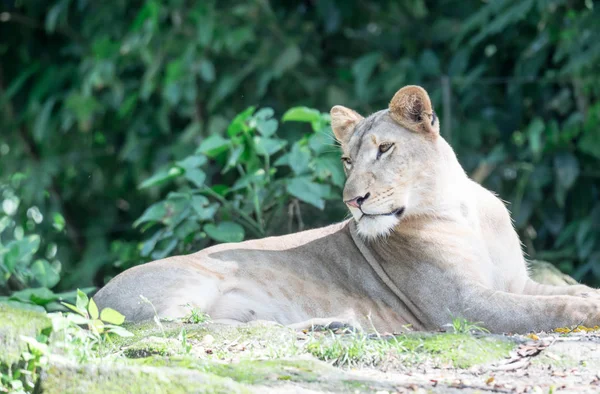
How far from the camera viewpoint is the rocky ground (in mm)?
2754

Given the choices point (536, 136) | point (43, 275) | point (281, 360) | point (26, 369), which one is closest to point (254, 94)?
point (536, 136)

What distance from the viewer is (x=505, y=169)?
30.3 feet

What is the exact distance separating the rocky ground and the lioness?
30.0 inches

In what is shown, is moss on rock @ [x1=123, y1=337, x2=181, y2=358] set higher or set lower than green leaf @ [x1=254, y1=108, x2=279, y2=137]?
lower

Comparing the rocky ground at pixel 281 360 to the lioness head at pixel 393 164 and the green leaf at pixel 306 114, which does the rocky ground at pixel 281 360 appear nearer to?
the lioness head at pixel 393 164

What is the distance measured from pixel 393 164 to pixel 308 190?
1627mm

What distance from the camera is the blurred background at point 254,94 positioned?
8.95m

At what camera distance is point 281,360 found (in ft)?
10.4

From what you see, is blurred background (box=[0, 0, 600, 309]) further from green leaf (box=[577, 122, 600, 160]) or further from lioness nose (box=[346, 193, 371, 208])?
lioness nose (box=[346, 193, 371, 208])

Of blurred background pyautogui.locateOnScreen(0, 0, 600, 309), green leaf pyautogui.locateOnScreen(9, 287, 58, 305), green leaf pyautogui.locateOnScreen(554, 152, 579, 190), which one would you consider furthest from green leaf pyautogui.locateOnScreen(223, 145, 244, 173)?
green leaf pyautogui.locateOnScreen(554, 152, 579, 190)

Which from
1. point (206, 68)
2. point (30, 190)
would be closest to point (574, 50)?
point (206, 68)

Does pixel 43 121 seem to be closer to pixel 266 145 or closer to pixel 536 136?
pixel 266 145

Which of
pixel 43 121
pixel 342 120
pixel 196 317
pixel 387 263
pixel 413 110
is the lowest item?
pixel 43 121

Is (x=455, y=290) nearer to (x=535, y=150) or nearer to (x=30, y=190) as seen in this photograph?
(x=535, y=150)
